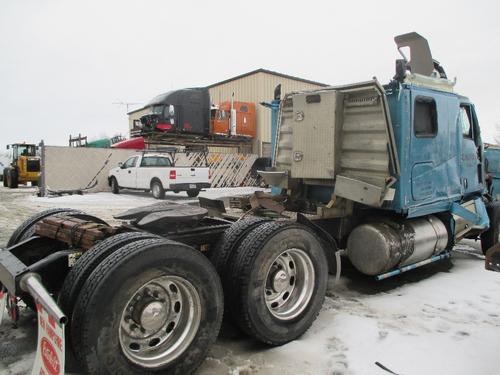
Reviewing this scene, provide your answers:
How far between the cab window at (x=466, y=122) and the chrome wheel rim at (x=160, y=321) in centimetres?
492

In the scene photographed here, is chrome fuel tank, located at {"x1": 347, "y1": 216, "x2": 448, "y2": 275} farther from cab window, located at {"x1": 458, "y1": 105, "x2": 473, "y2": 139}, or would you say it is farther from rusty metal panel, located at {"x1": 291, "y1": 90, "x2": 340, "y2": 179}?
cab window, located at {"x1": 458, "y1": 105, "x2": 473, "y2": 139}

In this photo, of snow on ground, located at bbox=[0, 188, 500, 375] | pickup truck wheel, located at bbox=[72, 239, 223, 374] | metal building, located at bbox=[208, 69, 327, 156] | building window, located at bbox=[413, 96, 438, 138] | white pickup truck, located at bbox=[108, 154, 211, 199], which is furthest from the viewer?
metal building, located at bbox=[208, 69, 327, 156]

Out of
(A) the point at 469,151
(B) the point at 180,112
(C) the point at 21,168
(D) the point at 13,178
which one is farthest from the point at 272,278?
(C) the point at 21,168

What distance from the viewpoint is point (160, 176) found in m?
15.4

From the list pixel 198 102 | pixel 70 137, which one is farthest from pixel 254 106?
pixel 70 137

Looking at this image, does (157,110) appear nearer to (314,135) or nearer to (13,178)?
(13,178)

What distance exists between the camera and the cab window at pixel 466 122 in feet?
19.3

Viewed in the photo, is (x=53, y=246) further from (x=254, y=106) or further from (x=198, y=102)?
(x=254, y=106)

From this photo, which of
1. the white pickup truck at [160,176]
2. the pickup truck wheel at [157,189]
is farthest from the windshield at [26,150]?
the pickup truck wheel at [157,189]

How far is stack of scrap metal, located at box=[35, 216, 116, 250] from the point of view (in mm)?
2967

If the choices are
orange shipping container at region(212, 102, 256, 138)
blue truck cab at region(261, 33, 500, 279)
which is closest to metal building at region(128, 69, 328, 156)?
orange shipping container at region(212, 102, 256, 138)

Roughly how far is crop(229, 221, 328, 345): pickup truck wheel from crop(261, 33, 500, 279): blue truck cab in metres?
1.12

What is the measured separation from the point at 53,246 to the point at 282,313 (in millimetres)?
2094

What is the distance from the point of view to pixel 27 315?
3.73m
